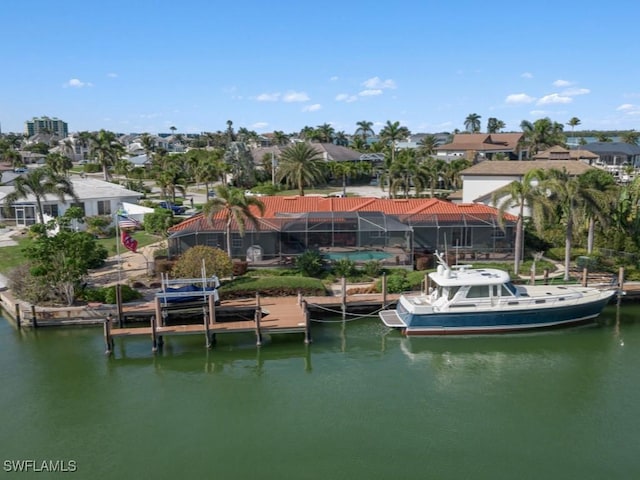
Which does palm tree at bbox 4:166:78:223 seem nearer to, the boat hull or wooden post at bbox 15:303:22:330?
wooden post at bbox 15:303:22:330

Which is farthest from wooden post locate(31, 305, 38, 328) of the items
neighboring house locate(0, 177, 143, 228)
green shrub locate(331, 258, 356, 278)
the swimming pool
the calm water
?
neighboring house locate(0, 177, 143, 228)

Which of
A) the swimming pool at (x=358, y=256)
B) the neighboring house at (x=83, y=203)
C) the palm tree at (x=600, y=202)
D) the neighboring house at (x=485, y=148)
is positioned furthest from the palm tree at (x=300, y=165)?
the neighboring house at (x=485, y=148)

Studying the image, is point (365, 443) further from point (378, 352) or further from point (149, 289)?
point (149, 289)

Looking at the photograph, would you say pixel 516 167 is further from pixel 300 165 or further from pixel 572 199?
pixel 572 199

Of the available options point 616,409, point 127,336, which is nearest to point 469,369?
point 616,409

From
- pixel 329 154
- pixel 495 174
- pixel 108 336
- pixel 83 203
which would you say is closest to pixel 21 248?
pixel 83 203
